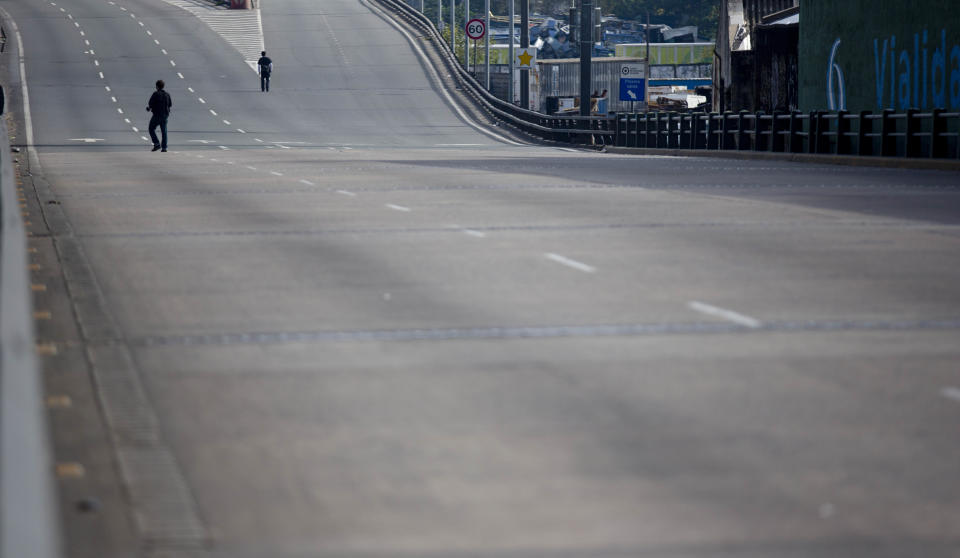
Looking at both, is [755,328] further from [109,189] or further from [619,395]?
[109,189]

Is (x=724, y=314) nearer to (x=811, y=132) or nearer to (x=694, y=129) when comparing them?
(x=811, y=132)

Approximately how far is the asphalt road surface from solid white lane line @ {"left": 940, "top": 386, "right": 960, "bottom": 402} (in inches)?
3.9

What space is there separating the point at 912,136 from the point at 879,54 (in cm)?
618

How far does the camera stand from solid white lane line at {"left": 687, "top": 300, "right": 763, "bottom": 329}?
10.1 m

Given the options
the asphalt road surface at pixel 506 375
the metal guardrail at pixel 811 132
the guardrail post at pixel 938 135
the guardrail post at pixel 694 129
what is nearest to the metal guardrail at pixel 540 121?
the metal guardrail at pixel 811 132

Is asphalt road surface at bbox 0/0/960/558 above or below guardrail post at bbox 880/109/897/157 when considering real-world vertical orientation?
below

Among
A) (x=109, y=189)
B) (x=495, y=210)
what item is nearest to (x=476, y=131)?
(x=109, y=189)

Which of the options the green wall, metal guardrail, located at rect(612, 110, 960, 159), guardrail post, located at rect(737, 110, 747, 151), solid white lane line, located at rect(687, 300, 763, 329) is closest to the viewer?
solid white lane line, located at rect(687, 300, 763, 329)

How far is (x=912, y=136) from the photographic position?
103 feet

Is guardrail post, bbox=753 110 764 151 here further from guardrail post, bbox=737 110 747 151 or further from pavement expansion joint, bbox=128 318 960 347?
pavement expansion joint, bbox=128 318 960 347

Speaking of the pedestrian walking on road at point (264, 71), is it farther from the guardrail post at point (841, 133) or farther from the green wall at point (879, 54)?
the guardrail post at point (841, 133)

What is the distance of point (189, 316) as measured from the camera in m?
10.5

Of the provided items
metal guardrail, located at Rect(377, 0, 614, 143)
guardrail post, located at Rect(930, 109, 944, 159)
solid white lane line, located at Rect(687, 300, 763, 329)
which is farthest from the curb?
solid white lane line, located at Rect(687, 300, 763, 329)

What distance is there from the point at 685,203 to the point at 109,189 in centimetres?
918
